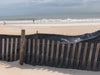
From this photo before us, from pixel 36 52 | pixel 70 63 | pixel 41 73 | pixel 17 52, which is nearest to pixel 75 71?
pixel 70 63

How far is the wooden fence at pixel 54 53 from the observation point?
230 inches

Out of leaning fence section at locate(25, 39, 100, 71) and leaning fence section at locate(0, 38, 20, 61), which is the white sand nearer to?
leaning fence section at locate(25, 39, 100, 71)

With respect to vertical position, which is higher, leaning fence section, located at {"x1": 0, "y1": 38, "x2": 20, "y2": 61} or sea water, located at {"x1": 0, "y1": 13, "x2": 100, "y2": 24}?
leaning fence section, located at {"x1": 0, "y1": 38, "x2": 20, "y2": 61}

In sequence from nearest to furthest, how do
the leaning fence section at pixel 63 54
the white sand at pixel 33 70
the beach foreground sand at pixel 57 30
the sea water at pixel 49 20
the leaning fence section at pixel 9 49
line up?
the white sand at pixel 33 70 → the leaning fence section at pixel 63 54 → the leaning fence section at pixel 9 49 → the beach foreground sand at pixel 57 30 → the sea water at pixel 49 20

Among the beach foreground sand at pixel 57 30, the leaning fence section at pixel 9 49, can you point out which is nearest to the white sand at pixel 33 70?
the leaning fence section at pixel 9 49

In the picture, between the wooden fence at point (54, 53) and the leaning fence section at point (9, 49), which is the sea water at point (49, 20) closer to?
the leaning fence section at point (9, 49)

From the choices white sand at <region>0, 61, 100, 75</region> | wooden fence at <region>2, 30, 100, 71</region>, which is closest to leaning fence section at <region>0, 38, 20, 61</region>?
wooden fence at <region>2, 30, 100, 71</region>

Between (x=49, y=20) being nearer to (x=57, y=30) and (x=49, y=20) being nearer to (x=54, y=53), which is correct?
(x=57, y=30)

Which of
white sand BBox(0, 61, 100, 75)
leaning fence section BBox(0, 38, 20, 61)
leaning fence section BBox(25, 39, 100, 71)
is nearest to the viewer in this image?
white sand BBox(0, 61, 100, 75)

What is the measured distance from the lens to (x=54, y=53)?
6.17 meters

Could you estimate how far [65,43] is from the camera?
602 centimetres

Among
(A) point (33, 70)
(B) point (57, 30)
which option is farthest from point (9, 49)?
(B) point (57, 30)

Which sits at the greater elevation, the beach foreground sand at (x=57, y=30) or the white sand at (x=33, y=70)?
the white sand at (x=33, y=70)

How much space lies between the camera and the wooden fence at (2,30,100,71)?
5.84m
